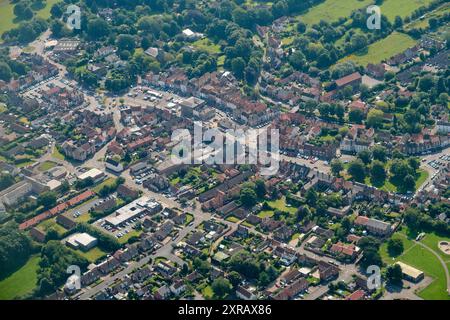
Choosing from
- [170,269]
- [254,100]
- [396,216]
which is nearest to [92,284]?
[170,269]

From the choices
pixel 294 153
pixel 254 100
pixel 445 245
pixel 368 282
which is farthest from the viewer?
pixel 254 100

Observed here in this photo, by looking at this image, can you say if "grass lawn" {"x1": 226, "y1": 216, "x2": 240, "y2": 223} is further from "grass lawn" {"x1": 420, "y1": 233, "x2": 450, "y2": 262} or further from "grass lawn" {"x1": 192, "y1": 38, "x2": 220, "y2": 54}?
"grass lawn" {"x1": 192, "y1": 38, "x2": 220, "y2": 54}

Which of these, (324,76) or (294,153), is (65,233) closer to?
(294,153)

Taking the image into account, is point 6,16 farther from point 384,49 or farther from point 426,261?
point 426,261

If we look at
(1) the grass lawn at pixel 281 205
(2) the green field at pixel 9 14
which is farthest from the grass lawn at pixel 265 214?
(2) the green field at pixel 9 14

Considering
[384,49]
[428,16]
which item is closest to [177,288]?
[384,49]

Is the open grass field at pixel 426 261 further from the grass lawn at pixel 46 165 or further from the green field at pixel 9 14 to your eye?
the green field at pixel 9 14
